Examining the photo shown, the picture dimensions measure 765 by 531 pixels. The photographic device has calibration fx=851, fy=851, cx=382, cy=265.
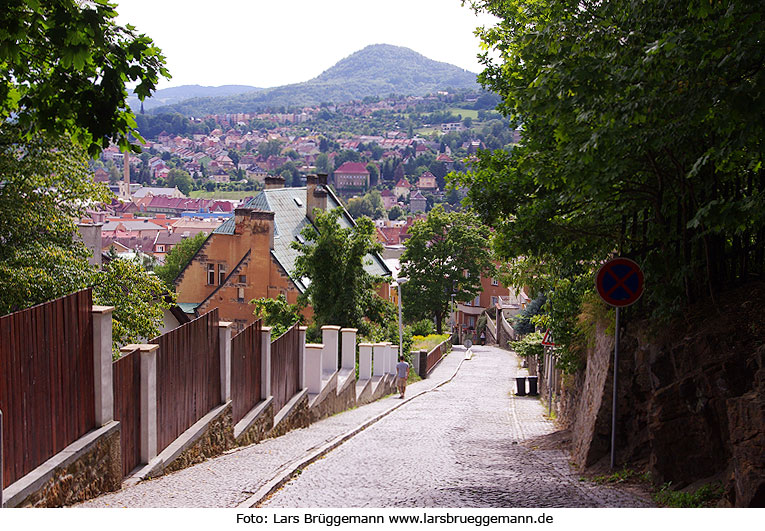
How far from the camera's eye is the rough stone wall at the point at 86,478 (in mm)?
6613

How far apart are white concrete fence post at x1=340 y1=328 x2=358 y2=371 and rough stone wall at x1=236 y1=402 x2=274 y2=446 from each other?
6.10 metres

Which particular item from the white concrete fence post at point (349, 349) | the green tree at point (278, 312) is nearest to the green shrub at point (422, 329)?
the green tree at point (278, 312)

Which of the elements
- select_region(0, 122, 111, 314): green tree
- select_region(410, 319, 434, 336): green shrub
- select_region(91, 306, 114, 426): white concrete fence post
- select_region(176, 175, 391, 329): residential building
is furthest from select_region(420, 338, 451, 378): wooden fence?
select_region(91, 306, 114, 426): white concrete fence post

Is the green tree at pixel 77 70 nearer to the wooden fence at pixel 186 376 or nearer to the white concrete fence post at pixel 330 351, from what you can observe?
the wooden fence at pixel 186 376

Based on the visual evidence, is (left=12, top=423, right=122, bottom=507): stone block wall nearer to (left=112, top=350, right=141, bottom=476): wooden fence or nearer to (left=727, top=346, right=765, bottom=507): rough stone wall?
(left=112, top=350, right=141, bottom=476): wooden fence

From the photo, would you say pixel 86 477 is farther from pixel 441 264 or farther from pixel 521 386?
pixel 441 264

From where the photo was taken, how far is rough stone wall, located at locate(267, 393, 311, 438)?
14.1 meters

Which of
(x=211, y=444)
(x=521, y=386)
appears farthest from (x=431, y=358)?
(x=211, y=444)

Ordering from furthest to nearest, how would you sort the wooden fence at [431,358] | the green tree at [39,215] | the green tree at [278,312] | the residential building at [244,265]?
1. the residential building at [244,265]
2. the wooden fence at [431,358]
3. the green tree at [278,312]
4. the green tree at [39,215]

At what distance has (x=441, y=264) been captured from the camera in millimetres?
66000

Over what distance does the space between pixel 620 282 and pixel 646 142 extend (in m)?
1.87

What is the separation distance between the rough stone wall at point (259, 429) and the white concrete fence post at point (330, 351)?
14.1 feet

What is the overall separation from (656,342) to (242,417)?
609 cm
